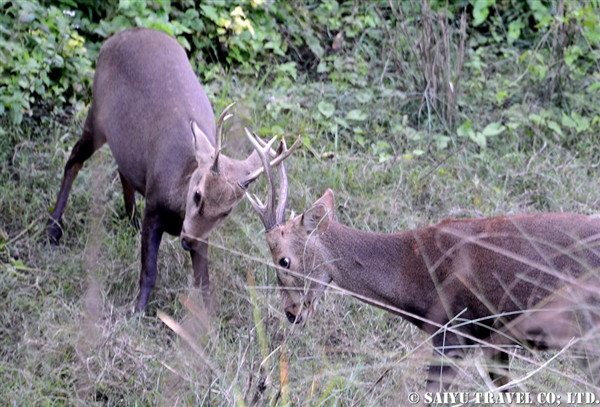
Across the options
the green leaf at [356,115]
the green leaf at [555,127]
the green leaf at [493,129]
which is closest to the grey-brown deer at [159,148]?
the green leaf at [356,115]

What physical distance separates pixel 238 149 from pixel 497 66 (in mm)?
2597

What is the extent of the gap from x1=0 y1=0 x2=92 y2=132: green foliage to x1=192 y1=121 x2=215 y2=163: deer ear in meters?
1.73

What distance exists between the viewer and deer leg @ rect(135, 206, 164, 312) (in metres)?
5.64

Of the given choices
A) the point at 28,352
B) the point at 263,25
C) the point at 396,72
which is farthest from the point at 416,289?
the point at 263,25

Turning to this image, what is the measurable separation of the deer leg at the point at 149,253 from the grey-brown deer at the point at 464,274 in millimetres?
1074

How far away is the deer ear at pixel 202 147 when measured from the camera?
553 cm

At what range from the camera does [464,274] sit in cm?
458

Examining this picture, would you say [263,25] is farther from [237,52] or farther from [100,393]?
[100,393]

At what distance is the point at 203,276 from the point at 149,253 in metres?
0.36

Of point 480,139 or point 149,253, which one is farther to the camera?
point 480,139

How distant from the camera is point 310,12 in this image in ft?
27.2

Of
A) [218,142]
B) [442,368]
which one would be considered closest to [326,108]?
[218,142]

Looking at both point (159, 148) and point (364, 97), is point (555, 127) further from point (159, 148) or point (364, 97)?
point (159, 148)

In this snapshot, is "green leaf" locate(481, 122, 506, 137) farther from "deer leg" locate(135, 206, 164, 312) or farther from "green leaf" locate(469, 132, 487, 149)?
"deer leg" locate(135, 206, 164, 312)
